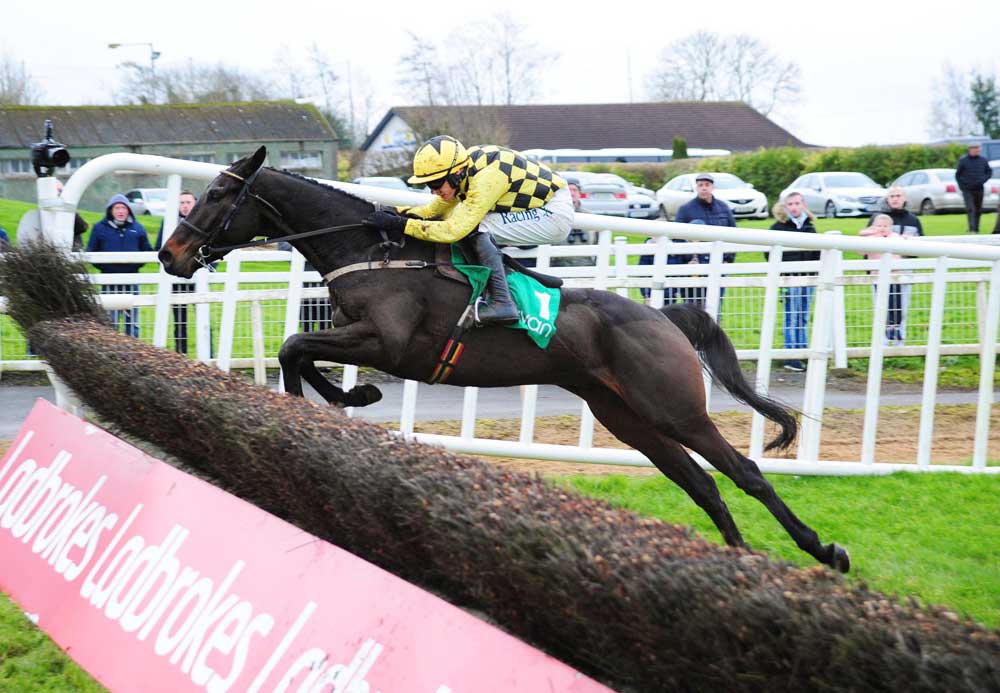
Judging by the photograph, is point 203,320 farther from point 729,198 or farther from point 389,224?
point 729,198

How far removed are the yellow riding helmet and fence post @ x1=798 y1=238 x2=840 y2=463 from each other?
2409mm

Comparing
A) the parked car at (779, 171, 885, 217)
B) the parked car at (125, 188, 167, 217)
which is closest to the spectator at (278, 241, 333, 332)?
the parked car at (779, 171, 885, 217)

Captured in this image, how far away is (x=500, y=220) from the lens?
530 cm

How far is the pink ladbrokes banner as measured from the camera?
256 centimetres

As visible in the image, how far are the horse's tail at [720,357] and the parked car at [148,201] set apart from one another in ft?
82.2

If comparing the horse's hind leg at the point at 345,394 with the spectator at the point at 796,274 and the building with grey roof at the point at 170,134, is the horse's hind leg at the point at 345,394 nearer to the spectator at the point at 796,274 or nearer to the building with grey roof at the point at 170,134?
the spectator at the point at 796,274

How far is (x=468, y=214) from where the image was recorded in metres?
4.84

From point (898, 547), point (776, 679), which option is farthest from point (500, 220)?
point (776, 679)

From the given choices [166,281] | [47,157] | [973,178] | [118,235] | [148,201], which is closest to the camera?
[47,157]

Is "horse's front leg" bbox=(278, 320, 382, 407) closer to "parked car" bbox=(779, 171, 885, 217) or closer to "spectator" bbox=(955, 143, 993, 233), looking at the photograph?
"spectator" bbox=(955, 143, 993, 233)

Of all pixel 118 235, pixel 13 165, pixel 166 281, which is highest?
pixel 13 165

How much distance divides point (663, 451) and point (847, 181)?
24.3 m

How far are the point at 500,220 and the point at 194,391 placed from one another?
1763 mm

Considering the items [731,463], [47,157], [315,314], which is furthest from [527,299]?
[315,314]
